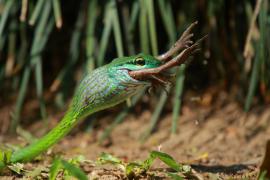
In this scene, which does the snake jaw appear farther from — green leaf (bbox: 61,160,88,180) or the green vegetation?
green leaf (bbox: 61,160,88,180)

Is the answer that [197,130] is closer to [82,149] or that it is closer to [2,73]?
[82,149]

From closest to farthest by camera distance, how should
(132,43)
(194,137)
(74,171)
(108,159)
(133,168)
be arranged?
(74,171)
(133,168)
(108,159)
(194,137)
(132,43)

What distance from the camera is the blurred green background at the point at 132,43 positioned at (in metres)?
3.18

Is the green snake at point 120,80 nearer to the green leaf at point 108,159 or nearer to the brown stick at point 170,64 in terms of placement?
the brown stick at point 170,64

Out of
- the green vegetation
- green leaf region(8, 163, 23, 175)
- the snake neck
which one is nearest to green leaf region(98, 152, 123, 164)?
the green vegetation

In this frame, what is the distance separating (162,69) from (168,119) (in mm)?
1528

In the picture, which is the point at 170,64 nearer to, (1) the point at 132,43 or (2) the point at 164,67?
(2) the point at 164,67

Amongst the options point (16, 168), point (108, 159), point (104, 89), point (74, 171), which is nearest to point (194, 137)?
point (108, 159)

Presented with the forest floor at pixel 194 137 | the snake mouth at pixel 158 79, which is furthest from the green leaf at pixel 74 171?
the forest floor at pixel 194 137

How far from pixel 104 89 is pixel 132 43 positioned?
132 centimetres

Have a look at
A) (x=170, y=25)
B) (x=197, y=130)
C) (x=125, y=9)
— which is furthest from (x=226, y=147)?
(x=125, y=9)

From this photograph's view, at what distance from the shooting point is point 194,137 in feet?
10.7

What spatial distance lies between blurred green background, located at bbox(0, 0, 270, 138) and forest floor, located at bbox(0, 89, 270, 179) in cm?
9

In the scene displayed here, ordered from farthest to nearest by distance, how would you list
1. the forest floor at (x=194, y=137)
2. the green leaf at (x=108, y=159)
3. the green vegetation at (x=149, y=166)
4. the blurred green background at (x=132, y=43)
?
the blurred green background at (x=132, y=43) < the forest floor at (x=194, y=137) < the green leaf at (x=108, y=159) < the green vegetation at (x=149, y=166)
